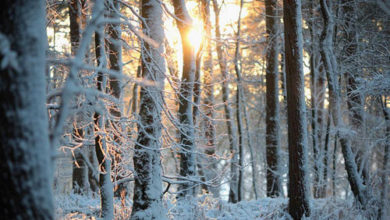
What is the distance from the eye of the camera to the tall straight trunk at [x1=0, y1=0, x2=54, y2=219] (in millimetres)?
2756

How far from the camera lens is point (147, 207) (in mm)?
6066

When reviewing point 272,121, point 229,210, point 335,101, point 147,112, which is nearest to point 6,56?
point 147,112

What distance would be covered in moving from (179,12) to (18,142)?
6.11 metres

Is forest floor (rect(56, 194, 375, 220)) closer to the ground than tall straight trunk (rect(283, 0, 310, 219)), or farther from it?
closer to the ground

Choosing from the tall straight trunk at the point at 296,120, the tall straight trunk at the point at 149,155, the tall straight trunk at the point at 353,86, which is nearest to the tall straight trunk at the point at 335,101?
the tall straight trunk at the point at 353,86

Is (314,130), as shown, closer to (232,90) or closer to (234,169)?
(234,169)

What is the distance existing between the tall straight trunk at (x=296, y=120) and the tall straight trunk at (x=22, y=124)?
5.77 metres

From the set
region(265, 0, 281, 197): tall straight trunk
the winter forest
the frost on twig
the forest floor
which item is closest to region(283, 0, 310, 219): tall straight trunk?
the winter forest

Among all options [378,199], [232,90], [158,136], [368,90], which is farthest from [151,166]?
[232,90]

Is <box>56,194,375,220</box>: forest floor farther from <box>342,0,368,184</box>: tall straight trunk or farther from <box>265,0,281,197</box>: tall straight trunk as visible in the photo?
<box>265,0,281,197</box>: tall straight trunk

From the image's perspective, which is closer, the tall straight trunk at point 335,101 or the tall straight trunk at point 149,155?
the tall straight trunk at point 149,155

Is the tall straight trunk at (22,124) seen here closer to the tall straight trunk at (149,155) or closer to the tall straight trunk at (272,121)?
the tall straight trunk at (149,155)

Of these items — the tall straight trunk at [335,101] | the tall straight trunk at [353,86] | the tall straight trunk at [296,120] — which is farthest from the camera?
the tall straight trunk at [353,86]

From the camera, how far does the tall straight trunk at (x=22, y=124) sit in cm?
276
